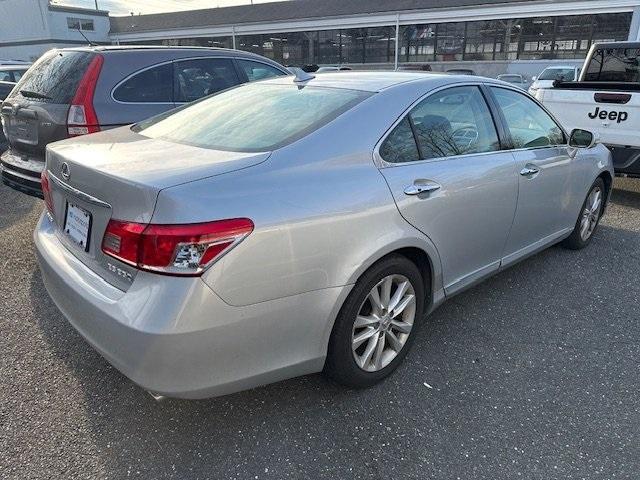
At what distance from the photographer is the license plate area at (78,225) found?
2.24m

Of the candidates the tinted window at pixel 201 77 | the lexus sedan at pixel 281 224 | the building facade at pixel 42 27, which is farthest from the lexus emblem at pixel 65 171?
the building facade at pixel 42 27

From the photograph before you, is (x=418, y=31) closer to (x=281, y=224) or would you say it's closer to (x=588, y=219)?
(x=588, y=219)

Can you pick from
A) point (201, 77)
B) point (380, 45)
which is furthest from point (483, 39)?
point (201, 77)

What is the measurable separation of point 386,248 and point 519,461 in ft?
3.63

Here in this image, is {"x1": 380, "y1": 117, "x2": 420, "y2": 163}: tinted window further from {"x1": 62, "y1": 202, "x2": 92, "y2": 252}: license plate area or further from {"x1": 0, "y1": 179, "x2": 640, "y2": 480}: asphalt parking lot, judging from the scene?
{"x1": 62, "y1": 202, "x2": 92, "y2": 252}: license plate area

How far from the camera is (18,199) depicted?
611cm

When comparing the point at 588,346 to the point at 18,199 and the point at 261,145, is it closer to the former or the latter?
the point at 261,145

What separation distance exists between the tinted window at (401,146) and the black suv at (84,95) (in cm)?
301

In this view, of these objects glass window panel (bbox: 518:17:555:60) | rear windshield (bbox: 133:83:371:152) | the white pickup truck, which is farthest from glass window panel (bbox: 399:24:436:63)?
rear windshield (bbox: 133:83:371:152)

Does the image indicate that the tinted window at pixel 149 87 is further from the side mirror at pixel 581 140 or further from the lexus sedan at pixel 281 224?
the side mirror at pixel 581 140

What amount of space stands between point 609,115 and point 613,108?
0.30ft

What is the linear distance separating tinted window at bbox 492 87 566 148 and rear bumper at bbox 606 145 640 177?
2.52 m

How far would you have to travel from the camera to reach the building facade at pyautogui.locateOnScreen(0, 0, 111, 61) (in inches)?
1863

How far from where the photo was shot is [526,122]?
146 inches
